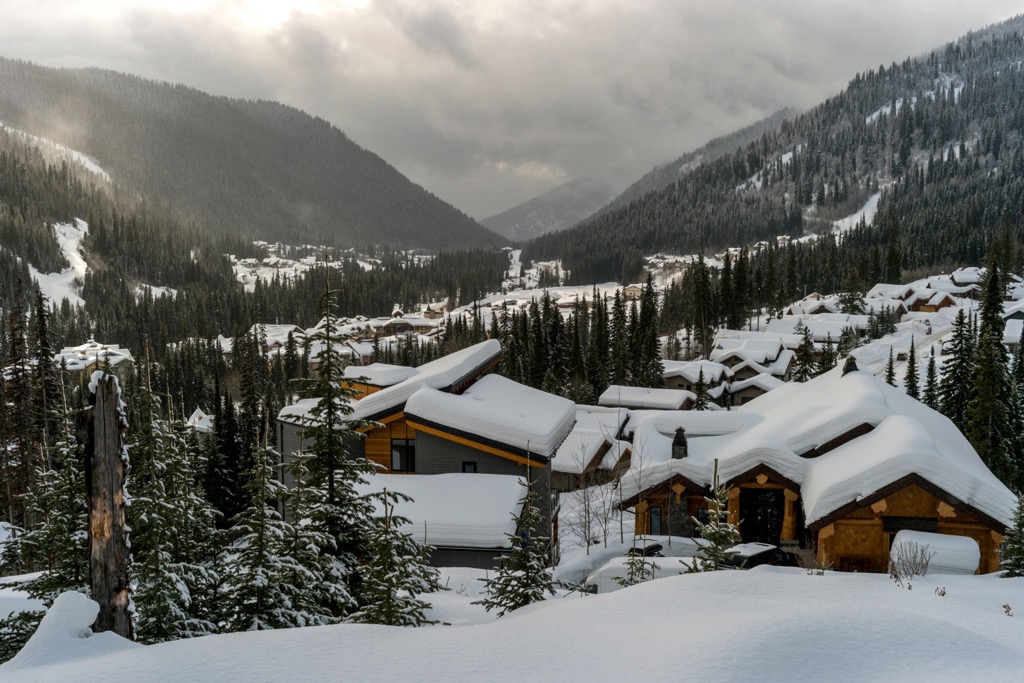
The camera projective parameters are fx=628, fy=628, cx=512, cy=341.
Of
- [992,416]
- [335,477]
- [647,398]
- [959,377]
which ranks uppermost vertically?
[335,477]

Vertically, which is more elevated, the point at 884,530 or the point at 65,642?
the point at 65,642

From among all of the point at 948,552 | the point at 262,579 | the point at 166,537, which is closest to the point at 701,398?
the point at 948,552

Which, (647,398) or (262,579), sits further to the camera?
(647,398)

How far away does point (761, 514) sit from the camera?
2569cm

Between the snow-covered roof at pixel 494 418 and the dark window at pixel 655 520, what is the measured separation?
5.09 meters

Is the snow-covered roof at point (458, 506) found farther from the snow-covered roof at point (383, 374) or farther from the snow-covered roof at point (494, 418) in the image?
the snow-covered roof at point (383, 374)

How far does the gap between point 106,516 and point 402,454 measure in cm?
1788

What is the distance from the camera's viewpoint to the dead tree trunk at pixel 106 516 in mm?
9211

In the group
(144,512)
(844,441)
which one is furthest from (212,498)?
(844,441)

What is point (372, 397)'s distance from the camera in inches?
1044

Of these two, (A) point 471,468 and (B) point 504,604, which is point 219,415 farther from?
(B) point 504,604

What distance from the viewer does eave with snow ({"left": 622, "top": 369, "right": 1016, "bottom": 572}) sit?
20.2 m

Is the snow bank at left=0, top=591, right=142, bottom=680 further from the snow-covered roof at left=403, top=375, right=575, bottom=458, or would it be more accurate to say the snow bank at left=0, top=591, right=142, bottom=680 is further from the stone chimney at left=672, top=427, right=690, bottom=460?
the stone chimney at left=672, top=427, right=690, bottom=460

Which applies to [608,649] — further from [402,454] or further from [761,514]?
[761,514]
